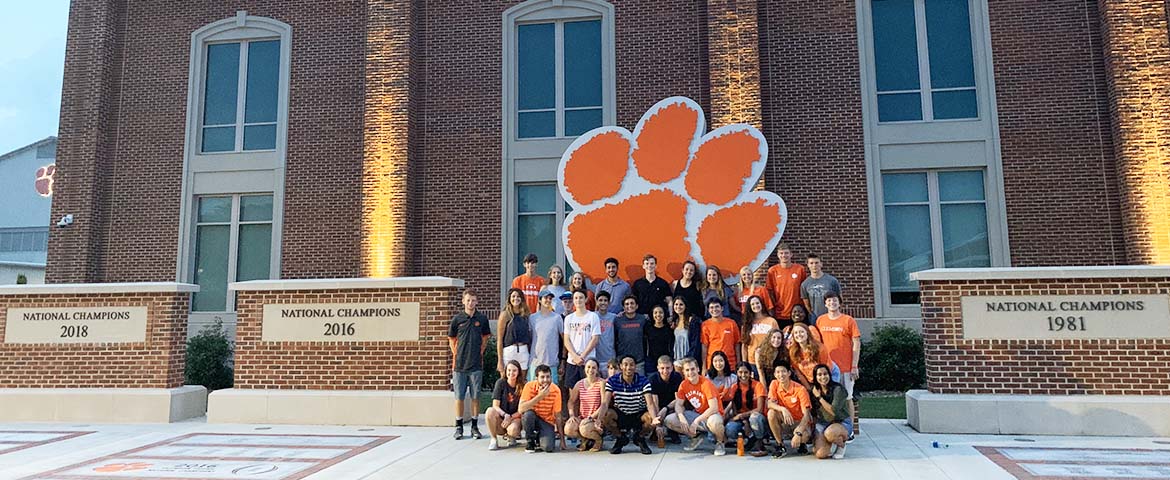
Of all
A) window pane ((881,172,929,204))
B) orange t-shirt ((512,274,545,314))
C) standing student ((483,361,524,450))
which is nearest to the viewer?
standing student ((483,361,524,450))

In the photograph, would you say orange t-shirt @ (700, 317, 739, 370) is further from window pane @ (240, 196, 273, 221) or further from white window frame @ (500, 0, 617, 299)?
window pane @ (240, 196, 273, 221)

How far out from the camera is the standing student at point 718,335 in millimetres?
7727

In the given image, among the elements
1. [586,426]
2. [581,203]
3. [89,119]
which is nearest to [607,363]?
[586,426]

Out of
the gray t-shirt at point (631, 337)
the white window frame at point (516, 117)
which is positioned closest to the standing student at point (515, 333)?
the gray t-shirt at point (631, 337)

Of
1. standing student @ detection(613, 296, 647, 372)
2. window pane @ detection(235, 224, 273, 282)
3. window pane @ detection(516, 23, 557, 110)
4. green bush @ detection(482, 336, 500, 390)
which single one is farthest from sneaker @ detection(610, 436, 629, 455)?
window pane @ detection(235, 224, 273, 282)

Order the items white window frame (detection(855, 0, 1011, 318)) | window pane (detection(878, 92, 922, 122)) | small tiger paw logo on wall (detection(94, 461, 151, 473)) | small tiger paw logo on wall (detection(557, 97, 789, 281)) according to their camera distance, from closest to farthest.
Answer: small tiger paw logo on wall (detection(94, 461, 151, 473)) → small tiger paw logo on wall (detection(557, 97, 789, 281)) → white window frame (detection(855, 0, 1011, 318)) → window pane (detection(878, 92, 922, 122))

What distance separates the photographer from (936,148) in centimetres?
1348

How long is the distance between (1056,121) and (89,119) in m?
19.3

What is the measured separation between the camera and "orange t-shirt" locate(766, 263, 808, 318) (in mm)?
8609

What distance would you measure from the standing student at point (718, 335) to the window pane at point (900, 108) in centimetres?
787

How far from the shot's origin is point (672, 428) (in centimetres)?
743

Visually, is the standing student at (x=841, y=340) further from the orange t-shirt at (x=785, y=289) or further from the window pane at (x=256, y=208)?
the window pane at (x=256, y=208)

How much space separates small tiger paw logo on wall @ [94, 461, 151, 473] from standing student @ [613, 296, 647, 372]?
15.9 feet

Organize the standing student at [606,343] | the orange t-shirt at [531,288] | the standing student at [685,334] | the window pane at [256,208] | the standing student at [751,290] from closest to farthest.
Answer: the standing student at [685,334] → the standing student at [606,343] → the standing student at [751,290] → the orange t-shirt at [531,288] → the window pane at [256,208]
